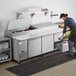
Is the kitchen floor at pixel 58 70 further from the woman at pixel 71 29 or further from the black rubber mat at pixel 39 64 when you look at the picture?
the woman at pixel 71 29

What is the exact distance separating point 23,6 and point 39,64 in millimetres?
1664

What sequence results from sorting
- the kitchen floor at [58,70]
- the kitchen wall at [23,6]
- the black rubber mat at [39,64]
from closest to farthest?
the kitchen floor at [58,70] < the black rubber mat at [39,64] < the kitchen wall at [23,6]

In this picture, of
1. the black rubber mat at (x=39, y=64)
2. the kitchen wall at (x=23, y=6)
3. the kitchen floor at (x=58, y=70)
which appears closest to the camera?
the kitchen floor at (x=58, y=70)

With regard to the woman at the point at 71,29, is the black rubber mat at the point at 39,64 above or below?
below

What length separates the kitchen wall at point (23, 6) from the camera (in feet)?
17.2

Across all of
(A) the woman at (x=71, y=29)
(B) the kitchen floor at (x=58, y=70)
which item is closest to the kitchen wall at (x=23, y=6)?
(A) the woman at (x=71, y=29)

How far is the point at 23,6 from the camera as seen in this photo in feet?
18.3

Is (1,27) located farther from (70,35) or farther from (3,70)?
(70,35)

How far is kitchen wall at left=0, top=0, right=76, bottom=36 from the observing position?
524 centimetres

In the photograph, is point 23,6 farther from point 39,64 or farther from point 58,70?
point 58,70

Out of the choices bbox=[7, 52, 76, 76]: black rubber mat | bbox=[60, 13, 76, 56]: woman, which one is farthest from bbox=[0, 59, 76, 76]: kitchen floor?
bbox=[60, 13, 76, 56]: woman

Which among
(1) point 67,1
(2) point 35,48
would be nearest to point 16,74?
(2) point 35,48

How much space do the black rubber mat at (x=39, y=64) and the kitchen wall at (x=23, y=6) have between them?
1.08 metres

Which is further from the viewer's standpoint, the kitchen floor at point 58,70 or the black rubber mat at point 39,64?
the black rubber mat at point 39,64
